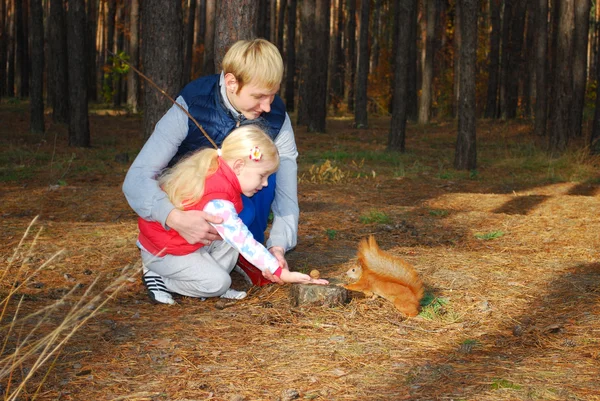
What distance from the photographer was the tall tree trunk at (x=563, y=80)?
41.7 feet

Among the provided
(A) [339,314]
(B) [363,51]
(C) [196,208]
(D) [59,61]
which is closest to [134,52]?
(D) [59,61]

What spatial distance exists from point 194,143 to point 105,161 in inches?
314

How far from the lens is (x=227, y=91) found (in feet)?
13.5

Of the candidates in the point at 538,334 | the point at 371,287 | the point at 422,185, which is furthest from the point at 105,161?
the point at 538,334

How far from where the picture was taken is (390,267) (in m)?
3.83

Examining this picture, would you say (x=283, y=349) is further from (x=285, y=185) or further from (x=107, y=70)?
(x=107, y=70)

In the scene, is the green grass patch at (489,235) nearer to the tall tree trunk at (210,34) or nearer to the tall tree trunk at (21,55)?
the tall tree trunk at (210,34)

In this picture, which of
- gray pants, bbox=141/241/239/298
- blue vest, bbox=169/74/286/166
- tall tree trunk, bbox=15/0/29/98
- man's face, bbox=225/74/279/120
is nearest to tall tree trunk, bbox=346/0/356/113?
tall tree trunk, bbox=15/0/29/98

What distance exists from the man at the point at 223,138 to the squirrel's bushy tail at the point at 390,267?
0.47 metres

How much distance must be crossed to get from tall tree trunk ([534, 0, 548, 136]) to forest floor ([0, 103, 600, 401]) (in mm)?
9144

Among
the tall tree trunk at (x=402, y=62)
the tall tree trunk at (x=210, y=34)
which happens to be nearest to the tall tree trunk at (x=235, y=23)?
the tall tree trunk at (x=402, y=62)

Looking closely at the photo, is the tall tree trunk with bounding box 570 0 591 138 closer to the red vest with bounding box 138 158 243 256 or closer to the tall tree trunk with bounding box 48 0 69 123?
the tall tree trunk with bounding box 48 0 69 123

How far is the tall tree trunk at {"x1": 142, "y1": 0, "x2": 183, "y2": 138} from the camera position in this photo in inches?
363

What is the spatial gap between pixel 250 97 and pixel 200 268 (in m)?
1.04
